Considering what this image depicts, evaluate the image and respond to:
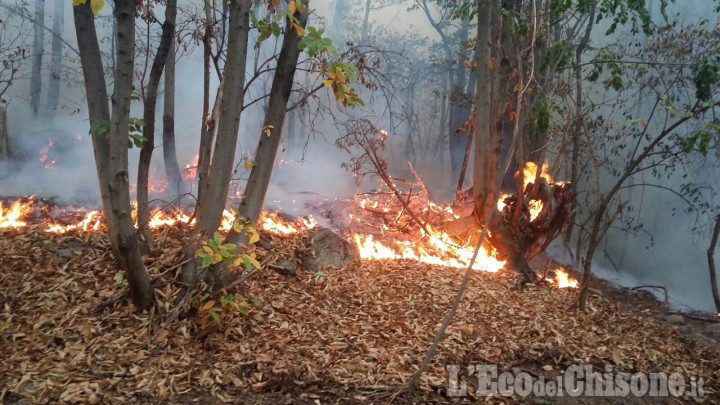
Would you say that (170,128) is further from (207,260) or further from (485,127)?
(207,260)

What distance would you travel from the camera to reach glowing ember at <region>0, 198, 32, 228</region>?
17.5 feet

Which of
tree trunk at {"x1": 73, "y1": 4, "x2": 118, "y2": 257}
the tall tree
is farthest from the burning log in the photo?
tree trunk at {"x1": 73, "y1": 4, "x2": 118, "y2": 257}

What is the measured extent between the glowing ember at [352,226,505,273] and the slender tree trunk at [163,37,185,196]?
369cm

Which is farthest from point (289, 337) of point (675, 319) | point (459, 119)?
point (459, 119)

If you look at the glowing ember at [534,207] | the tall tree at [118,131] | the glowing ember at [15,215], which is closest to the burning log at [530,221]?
the glowing ember at [534,207]

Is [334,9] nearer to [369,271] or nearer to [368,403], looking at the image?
[369,271]

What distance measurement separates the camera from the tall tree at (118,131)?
11.8 feet

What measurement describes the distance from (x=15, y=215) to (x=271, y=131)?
384 cm

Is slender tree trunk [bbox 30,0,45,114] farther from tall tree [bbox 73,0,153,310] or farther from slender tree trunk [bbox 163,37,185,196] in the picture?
tall tree [bbox 73,0,153,310]

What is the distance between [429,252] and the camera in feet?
22.4

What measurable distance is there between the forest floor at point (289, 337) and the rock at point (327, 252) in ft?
0.54

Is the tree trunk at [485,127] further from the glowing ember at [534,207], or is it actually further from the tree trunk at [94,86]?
the tree trunk at [94,86]

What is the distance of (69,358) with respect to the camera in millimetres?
3535

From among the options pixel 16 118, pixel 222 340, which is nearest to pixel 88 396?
pixel 222 340
